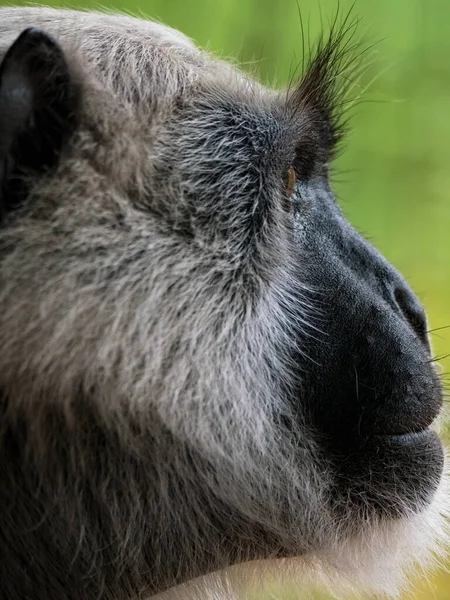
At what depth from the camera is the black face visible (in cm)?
118

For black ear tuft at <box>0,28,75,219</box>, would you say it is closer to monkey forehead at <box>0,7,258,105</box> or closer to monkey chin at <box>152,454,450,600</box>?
A: monkey forehead at <box>0,7,258,105</box>

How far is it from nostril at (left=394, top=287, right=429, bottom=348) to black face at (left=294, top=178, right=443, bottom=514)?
0.04 m

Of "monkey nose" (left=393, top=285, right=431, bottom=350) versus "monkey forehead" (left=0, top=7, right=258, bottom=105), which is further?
"monkey nose" (left=393, top=285, right=431, bottom=350)

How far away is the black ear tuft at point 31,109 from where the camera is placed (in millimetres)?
999

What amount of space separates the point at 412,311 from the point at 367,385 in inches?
8.2

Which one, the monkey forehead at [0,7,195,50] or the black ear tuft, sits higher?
the monkey forehead at [0,7,195,50]

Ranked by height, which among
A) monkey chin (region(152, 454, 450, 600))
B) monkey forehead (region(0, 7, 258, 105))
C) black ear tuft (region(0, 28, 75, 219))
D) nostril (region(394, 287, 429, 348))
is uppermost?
monkey forehead (region(0, 7, 258, 105))

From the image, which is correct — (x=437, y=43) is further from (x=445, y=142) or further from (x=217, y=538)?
(x=217, y=538)

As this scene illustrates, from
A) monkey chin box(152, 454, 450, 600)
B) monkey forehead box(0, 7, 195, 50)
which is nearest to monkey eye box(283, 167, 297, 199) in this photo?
monkey forehead box(0, 7, 195, 50)

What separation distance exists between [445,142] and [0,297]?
267 cm

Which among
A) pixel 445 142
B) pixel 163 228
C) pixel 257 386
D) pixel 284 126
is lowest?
pixel 257 386

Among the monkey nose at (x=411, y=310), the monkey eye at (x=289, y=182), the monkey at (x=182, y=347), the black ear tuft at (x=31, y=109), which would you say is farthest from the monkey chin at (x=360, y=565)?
the black ear tuft at (x=31, y=109)

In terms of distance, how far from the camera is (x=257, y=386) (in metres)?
1.13

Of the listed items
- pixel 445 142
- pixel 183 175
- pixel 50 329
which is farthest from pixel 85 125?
pixel 445 142
